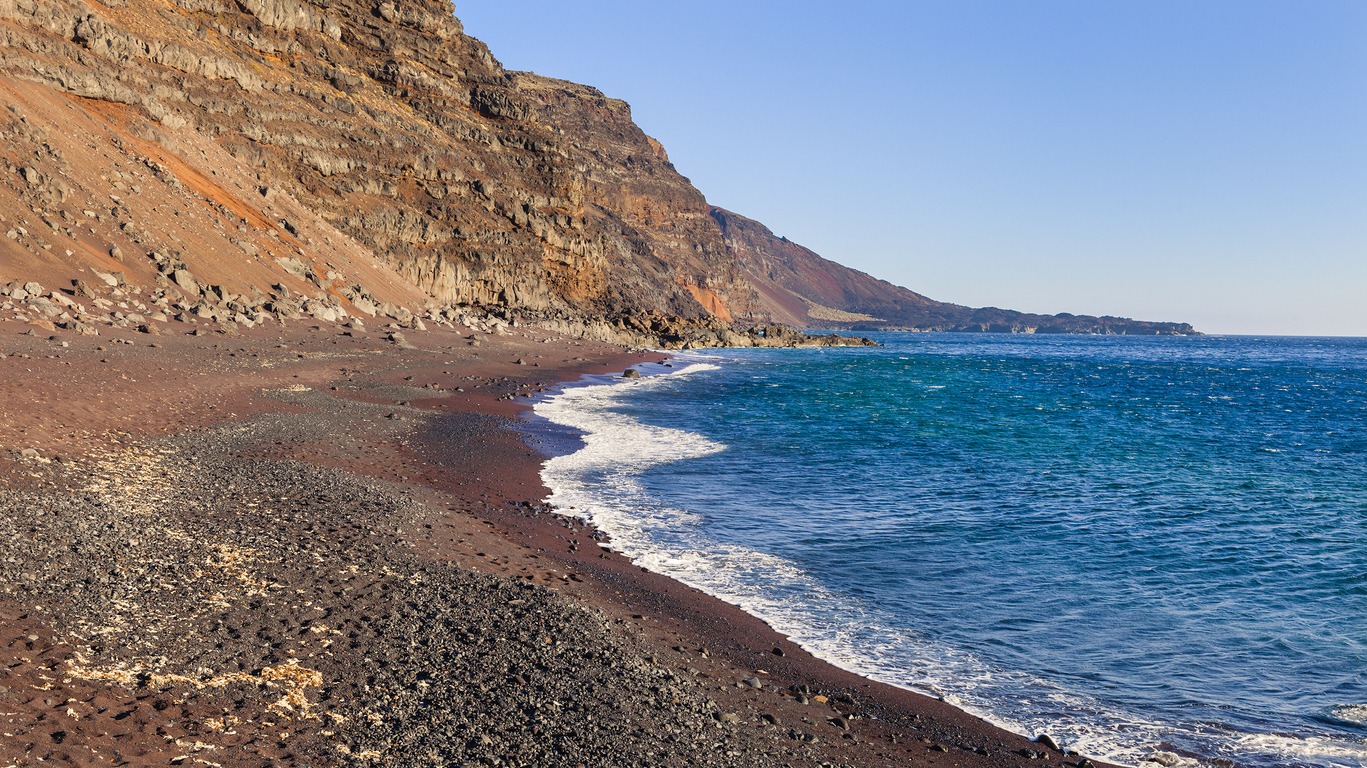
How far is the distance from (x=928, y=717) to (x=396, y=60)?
88753 millimetres

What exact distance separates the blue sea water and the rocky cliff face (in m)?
18.0

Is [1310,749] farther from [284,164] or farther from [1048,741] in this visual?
[284,164]

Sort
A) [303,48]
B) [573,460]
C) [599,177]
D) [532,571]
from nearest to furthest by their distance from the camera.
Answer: [532,571] → [573,460] → [303,48] → [599,177]

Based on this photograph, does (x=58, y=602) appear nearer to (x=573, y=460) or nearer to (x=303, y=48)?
(x=573, y=460)

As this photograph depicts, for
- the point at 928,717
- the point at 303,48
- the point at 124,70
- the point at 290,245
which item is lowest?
the point at 928,717

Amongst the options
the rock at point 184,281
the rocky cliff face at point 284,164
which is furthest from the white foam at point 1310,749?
the rock at point 184,281

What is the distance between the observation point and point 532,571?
42.0ft

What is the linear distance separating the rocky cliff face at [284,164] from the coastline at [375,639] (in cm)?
1745

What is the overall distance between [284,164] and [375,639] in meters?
64.0

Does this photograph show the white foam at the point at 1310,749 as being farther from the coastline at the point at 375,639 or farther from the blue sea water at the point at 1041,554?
the coastline at the point at 375,639

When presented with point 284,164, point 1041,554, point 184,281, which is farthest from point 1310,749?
point 284,164

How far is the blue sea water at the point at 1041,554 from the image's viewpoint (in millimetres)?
10312

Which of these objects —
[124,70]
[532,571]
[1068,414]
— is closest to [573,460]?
[532,571]

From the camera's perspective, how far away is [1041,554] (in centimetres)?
1673
